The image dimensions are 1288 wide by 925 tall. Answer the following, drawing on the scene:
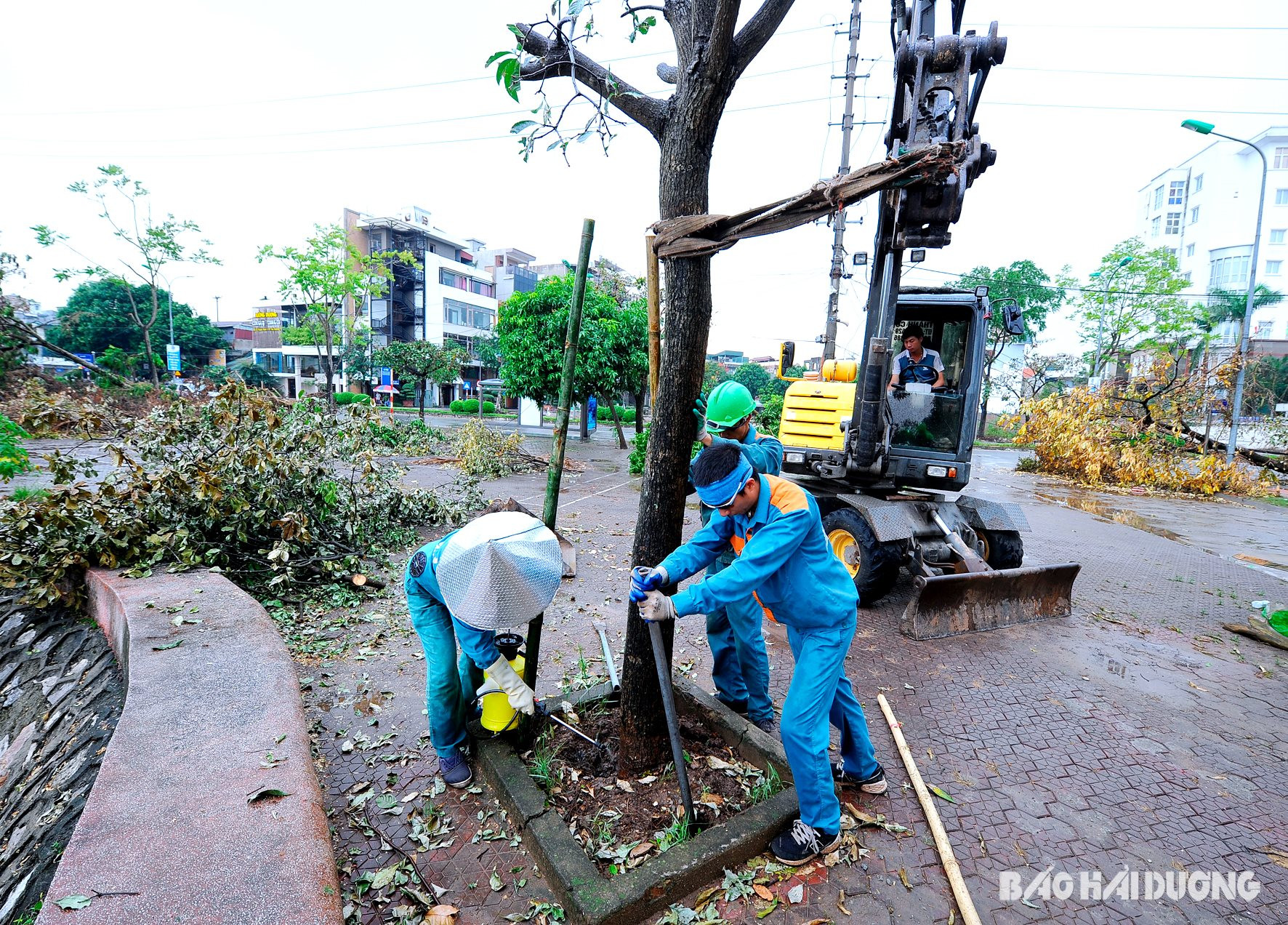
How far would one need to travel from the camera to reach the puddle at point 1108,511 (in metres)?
9.76

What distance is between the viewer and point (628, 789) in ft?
9.09

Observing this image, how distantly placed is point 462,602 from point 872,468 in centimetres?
427

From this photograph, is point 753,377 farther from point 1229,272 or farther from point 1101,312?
point 1229,272

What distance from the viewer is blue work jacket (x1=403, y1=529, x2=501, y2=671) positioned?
2.60m

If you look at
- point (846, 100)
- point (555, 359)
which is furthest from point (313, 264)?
point (846, 100)

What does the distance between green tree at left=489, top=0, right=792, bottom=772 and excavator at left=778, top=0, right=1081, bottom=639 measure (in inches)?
70.3

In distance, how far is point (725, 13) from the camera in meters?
2.54

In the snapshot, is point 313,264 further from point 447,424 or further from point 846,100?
point 846,100

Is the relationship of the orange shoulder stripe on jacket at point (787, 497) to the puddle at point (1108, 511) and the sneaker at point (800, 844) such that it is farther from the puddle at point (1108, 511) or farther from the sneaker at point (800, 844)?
the puddle at point (1108, 511)

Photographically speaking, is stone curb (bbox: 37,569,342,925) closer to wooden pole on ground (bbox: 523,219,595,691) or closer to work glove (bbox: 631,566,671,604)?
wooden pole on ground (bbox: 523,219,595,691)

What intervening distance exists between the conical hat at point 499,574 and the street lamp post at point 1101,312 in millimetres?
31251

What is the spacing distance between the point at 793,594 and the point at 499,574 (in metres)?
1.22

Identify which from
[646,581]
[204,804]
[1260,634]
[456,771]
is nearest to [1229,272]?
[1260,634]

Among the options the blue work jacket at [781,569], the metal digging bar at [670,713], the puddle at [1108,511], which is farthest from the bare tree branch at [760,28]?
the puddle at [1108,511]
